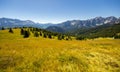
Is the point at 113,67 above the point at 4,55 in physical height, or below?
below

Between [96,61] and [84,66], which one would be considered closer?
[84,66]

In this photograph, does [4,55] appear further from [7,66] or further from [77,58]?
[77,58]

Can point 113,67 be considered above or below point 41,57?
below

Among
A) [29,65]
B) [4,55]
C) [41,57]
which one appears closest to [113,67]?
[41,57]

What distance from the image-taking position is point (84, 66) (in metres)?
22.3

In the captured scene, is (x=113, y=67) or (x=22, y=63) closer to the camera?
(x=22, y=63)

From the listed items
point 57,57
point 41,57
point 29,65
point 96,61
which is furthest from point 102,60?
point 29,65

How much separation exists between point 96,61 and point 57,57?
19.8 ft

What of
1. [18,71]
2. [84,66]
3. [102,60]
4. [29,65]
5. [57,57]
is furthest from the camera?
[102,60]

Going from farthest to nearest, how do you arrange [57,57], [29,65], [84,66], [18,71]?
[57,57]
[84,66]
[29,65]
[18,71]

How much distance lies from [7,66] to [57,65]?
609 cm

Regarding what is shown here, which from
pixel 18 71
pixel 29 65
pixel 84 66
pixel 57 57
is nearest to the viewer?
pixel 18 71

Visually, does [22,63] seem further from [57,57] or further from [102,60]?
[102,60]

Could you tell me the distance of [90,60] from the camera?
81.9ft
